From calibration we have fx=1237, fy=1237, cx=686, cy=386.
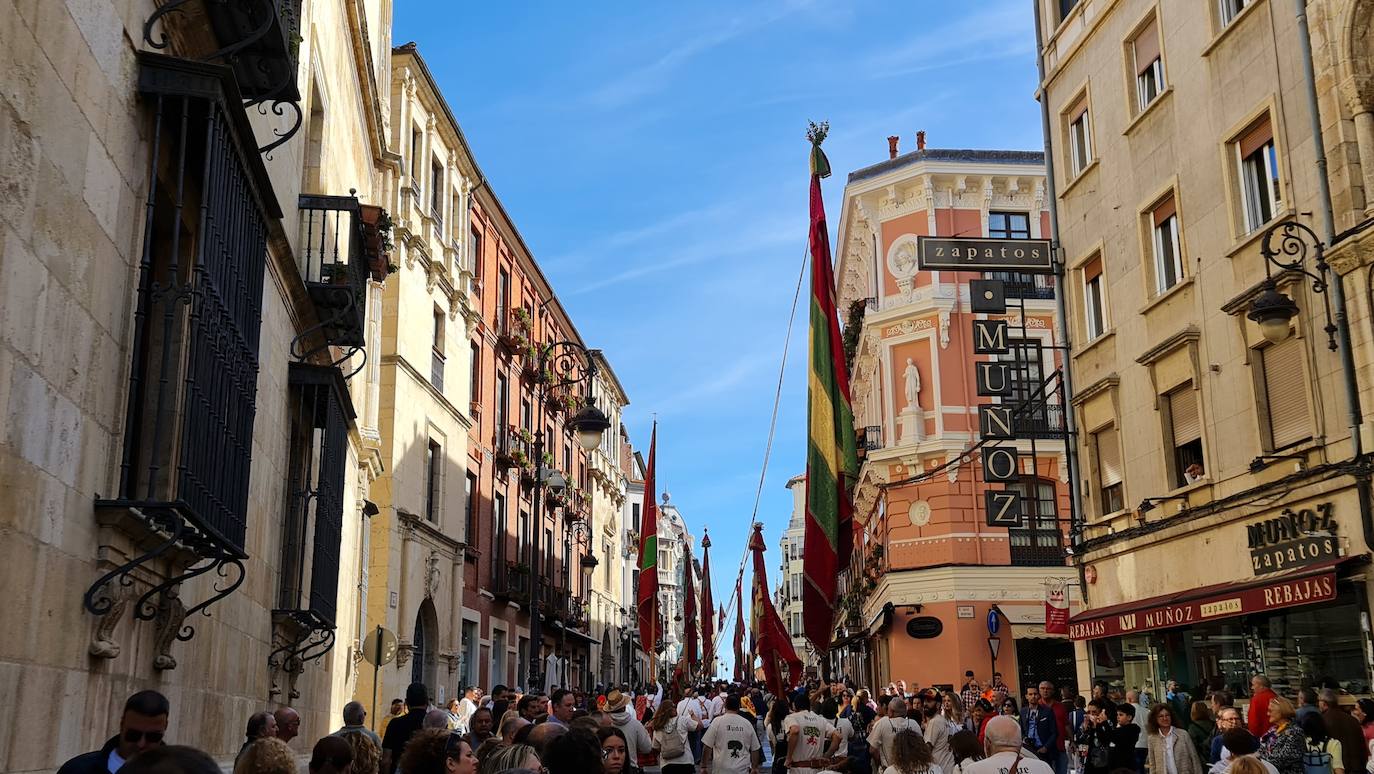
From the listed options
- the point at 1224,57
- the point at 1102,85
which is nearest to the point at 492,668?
the point at 1102,85

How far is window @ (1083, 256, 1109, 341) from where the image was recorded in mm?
22469

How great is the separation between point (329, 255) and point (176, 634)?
313 inches

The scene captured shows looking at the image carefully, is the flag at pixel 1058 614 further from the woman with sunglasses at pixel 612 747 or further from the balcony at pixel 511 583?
the woman with sunglasses at pixel 612 747

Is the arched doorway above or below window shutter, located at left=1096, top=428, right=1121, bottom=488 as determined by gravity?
below

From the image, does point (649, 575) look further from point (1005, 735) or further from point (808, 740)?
point (1005, 735)

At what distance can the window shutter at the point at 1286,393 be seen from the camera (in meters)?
15.7

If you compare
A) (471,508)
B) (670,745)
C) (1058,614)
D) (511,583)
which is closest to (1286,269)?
(670,745)

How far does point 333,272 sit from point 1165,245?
13.1 metres

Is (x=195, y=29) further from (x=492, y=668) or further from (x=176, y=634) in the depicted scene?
(x=492, y=668)

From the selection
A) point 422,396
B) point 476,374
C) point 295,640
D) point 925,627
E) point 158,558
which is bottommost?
point 295,640

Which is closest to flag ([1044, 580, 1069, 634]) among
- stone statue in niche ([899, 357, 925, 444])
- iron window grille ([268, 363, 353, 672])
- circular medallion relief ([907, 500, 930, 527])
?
circular medallion relief ([907, 500, 930, 527])

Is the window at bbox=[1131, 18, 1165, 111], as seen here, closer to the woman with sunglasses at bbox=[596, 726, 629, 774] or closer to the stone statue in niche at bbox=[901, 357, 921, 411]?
the woman with sunglasses at bbox=[596, 726, 629, 774]

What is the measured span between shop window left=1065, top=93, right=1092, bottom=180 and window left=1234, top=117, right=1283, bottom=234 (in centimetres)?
573

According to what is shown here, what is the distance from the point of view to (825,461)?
10344 millimetres
